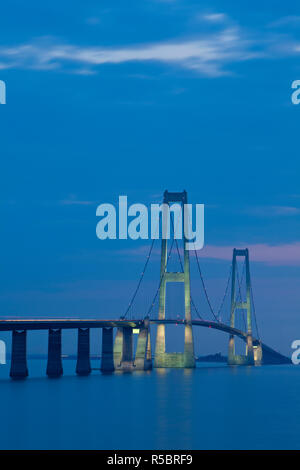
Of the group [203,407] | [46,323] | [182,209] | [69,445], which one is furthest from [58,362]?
[69,445]

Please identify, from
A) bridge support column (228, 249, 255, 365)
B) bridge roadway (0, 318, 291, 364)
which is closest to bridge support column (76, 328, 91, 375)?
bridge roadway (0, 318, 291, 364)

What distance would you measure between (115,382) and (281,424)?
36.9m

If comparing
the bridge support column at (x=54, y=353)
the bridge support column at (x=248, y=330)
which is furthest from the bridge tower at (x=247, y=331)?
the bridge support column at (x=54, y=353)

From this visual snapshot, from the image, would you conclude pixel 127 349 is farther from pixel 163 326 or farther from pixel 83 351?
pixel 83 351

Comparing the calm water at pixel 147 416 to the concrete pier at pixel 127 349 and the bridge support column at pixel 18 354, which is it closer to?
the bridge support column at pixel 18 354

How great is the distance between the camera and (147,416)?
59.1 meters

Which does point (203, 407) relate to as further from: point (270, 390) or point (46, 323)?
point (46, 323)

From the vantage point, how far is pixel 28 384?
3457 inches

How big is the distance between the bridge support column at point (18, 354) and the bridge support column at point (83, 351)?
997cm

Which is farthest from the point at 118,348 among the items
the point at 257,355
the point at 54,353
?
the point at 257,355

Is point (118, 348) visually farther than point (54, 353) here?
Yes

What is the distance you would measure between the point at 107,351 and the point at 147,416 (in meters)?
52.8

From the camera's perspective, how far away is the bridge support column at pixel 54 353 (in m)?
100
